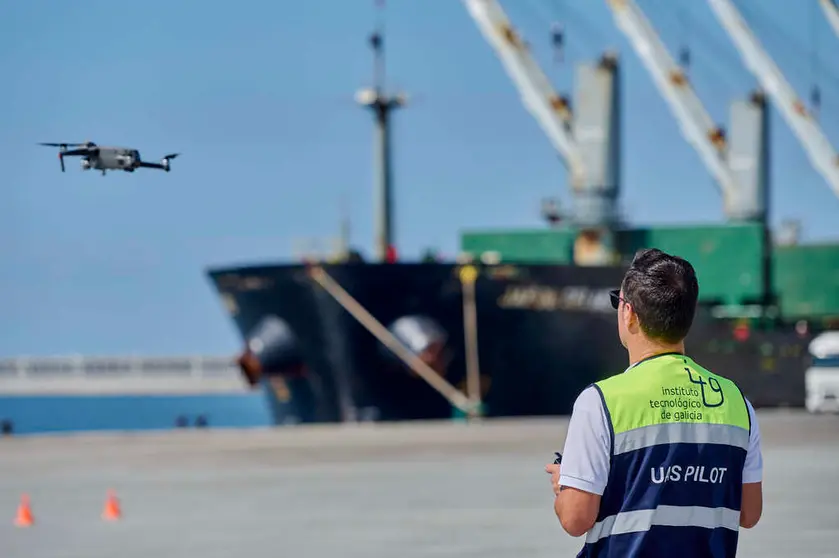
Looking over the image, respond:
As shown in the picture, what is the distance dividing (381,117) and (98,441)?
1383cm

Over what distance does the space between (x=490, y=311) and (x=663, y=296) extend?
33.0 meters

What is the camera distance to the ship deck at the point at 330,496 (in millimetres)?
12836

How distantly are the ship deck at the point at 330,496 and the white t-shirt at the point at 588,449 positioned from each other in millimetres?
7725

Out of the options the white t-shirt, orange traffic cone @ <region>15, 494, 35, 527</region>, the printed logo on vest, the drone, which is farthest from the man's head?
orange traffic cone @ <region>15, 494, 35, 527</region>

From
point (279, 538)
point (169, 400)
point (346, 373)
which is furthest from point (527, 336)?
point (169, 400)

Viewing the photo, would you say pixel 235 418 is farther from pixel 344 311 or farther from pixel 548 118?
pixel 344 311

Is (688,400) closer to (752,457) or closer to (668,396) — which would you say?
(668,396)

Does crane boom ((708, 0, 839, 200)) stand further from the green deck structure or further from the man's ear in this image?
the man's ear

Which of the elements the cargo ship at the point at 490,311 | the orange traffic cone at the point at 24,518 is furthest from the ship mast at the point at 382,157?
the orange traffic cone at the point at 24,518

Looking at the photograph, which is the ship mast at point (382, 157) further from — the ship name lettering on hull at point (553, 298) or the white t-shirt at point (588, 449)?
the white t-shirt at point (588, 449)

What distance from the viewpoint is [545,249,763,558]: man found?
438 cm

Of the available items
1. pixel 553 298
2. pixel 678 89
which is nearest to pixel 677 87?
pixel 678 89

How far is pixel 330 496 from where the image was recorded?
17188 millimetres

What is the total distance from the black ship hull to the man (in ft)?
103
